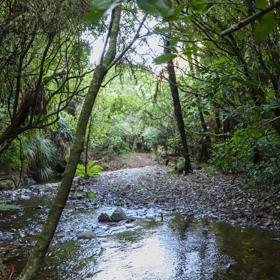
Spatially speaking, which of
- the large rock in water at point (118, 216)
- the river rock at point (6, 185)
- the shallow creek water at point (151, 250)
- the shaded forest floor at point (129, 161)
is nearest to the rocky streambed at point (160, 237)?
the shallow creek water at point (151, 250)

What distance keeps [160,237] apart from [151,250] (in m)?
0.49

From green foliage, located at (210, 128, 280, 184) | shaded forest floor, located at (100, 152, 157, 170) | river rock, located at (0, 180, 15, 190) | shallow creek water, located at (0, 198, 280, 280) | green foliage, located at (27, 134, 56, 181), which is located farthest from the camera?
shaded forest floor, located at (100, 152, 157, 170)

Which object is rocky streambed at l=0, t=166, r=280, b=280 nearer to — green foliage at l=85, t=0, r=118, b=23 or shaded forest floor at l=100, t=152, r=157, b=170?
green foliage at l=85, t=0, r=118, b=23

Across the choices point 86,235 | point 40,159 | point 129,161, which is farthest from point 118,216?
point 129,161

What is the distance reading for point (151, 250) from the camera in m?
3.62

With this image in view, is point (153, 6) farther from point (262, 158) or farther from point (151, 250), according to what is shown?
point (262, 158)

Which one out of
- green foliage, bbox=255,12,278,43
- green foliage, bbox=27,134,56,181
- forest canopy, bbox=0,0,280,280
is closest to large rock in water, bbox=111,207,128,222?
forest canopy, bbox=0,0,280,280

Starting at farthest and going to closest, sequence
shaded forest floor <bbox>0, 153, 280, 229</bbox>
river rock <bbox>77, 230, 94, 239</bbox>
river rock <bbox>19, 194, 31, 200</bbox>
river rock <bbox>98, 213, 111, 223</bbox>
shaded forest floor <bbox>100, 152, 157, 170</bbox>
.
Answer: shaded forest floor <bbox>100, 152, 157, 170</bbox> → river rock <bbox>19, 194, 31, 200</bbox> → river rock <bbox>98, 213, 111, 223</bbox> → shaded forest floor <bbox>0, 153, 280, 229</bbox> → river rock <bbox>77, 230, 94, 239</bbox>

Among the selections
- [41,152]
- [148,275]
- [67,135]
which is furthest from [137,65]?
[67,135]

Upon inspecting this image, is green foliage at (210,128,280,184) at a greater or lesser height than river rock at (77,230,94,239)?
greater

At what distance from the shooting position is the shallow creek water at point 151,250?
3.01m

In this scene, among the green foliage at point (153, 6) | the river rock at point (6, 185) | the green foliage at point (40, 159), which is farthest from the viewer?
the green foliage at point (40, 159)

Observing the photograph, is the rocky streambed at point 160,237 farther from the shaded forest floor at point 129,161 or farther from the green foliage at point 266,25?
the shaded forest floor at point 129,161

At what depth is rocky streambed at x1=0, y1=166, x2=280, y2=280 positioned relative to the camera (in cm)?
307
